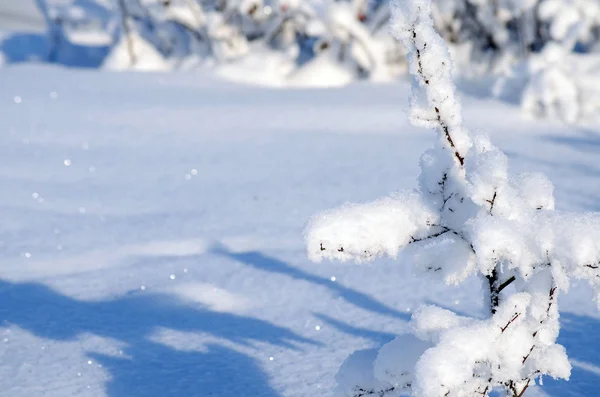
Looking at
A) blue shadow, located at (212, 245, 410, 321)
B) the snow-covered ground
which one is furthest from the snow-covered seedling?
blue shadow, located at (212, 245, 410, 321)

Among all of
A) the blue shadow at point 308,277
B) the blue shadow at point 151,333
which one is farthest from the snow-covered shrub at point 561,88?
the blue shadow at point 151,333

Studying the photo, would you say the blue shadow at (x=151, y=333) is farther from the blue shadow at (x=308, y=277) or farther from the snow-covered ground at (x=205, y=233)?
the blue shadow at (x=308, y=277)

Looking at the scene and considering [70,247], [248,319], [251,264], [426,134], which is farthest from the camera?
[426,134]

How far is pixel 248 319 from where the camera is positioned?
7.19 feet

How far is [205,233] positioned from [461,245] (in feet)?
6.48

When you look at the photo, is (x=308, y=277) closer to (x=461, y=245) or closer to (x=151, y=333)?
(x=151, y=333)

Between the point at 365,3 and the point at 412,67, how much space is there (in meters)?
6.13

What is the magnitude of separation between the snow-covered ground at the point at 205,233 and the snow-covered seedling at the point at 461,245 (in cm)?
30

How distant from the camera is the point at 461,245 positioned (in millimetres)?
1176

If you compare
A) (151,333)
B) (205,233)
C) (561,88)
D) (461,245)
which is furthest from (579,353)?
(561,88)

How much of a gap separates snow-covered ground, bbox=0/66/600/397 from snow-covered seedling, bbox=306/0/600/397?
30 cm

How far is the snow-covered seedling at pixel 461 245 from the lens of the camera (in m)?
1.07

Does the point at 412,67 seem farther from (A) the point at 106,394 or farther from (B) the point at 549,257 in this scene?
(A) the point at 106,394

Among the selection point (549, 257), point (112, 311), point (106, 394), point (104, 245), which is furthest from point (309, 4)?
point (549, 257)
